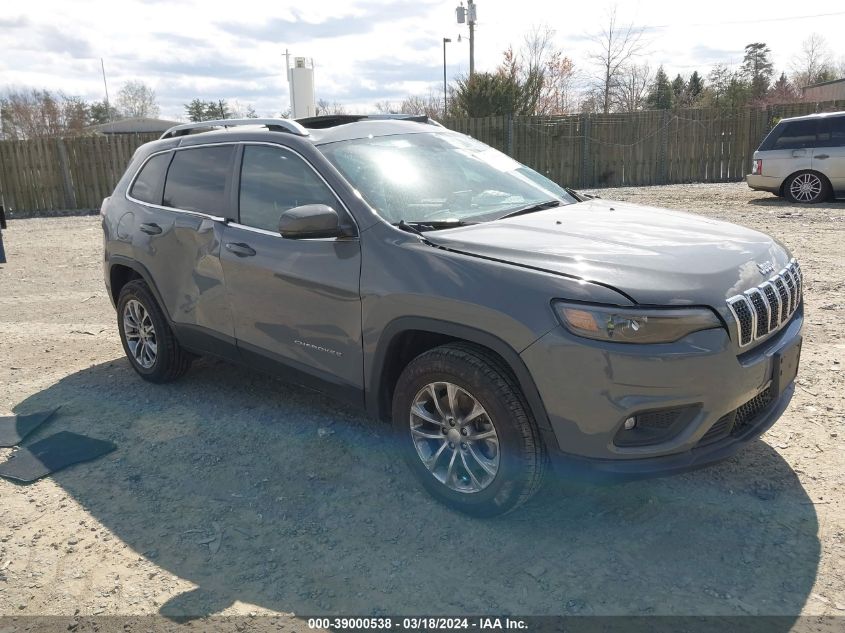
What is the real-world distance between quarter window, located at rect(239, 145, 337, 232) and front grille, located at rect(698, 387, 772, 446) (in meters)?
2.13

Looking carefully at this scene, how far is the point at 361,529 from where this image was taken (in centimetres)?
321

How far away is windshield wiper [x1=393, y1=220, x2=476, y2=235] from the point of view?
129 inches

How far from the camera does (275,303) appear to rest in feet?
12.4

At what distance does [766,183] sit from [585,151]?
21.2 feet

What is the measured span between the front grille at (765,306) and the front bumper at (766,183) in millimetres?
11236

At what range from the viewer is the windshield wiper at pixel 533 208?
366 cm

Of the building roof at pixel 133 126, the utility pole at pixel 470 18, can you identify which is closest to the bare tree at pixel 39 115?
the building roof at pixel 133 126

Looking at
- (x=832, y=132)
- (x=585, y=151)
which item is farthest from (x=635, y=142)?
(x=832, y=132)

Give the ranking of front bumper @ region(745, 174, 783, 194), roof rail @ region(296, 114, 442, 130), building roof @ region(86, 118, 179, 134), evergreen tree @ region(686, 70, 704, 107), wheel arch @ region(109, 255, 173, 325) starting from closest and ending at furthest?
roof rail @ region(296, 114, 442, 130), wheel arch @ region(109, 255, 173, 325), front bumper @ region(745, 174, 783, 194), evergreen tree @ region(686, 70, 704, 107), building roof @ region(86, 118, 179, 134)

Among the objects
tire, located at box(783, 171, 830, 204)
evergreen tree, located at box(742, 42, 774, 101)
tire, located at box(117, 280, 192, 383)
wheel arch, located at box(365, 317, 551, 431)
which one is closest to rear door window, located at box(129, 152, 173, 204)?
tire, located at box(117, 280, 192, 383)

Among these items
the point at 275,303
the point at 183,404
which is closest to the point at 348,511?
the point at 275,303

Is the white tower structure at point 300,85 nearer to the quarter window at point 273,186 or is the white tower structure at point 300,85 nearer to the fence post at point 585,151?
the fence post at point 585,151

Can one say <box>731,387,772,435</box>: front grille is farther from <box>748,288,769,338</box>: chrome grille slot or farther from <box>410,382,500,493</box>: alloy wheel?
<box>410,382,500,493</box>: alloy wheel

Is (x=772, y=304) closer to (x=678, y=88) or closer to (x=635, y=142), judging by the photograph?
(x=635, y=142)
